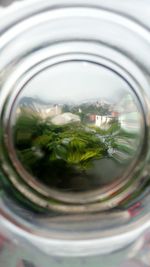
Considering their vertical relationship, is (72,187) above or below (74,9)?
below

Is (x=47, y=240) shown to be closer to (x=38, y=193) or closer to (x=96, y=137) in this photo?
(x=38, y=193)


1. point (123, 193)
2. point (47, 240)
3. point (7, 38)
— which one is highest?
point (7, 38)

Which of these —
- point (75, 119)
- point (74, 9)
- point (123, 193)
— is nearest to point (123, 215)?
point (123, 193)

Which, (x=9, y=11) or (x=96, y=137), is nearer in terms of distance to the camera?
(x=9, y=11)

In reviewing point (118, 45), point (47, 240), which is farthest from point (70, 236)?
point (118, 45)

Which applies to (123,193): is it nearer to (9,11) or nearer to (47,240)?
(47,240)
